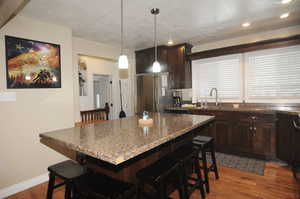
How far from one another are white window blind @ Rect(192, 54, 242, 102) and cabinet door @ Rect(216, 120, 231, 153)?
2.75 feet

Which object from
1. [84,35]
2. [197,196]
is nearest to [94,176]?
[197,196]

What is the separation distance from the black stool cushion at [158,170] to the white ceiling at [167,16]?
1.94m

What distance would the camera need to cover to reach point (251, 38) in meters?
3.57

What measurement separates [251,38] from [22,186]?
4899mm

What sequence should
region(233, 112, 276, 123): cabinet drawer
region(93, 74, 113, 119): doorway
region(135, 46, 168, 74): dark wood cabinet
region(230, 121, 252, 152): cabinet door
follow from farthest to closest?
region(93, 74, 113, 119): doorway
region(135, 46, 168, 74): dark wood cabinet
region(230, 121, 252, 152): cabinet door
region(233, 112, 276, 123): cabinet drawer

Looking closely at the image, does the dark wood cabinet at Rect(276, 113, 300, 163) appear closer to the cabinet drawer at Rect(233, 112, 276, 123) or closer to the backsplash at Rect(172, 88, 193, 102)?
the cabinet drawer at Rect(233, 112, 276, 123)

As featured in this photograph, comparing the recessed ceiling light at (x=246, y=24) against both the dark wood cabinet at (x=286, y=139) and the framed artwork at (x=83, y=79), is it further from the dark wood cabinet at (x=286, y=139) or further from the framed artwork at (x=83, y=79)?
the framed artwork at (x=83, y=79)

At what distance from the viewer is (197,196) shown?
6.82ft

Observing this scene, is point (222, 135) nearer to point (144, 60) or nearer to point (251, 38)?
point (251, 38)

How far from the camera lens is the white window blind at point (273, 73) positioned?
10.4 ft

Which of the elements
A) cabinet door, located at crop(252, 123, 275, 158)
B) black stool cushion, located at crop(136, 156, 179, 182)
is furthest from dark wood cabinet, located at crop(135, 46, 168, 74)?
black stool cushion, located at crop(136, 156, 179, 182)

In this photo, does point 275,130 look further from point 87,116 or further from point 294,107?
point 87,116

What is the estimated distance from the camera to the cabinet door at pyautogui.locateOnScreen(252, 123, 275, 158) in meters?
2.92

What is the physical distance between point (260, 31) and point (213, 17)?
1.46 meters
